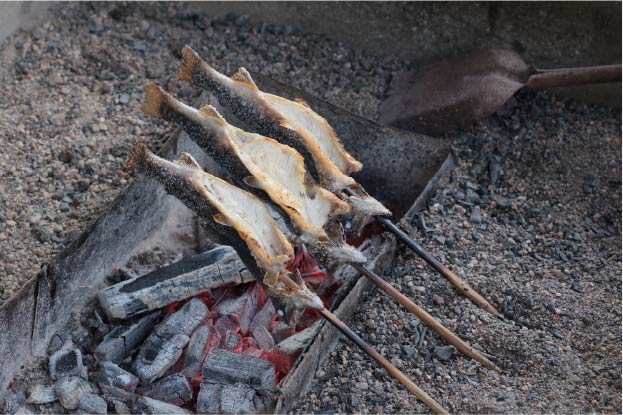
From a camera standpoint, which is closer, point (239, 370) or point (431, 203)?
point (239, 370)

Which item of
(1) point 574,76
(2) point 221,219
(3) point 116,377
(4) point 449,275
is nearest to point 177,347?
(3) point 116,377

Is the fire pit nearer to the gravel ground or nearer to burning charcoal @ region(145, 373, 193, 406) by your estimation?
burning charcoal @ region(145, 373, 193, 406)

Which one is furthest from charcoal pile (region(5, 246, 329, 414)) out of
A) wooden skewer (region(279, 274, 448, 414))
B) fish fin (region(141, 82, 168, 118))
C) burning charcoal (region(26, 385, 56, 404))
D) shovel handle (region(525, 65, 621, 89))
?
shovel handle (region(525, 65, 621, 89))

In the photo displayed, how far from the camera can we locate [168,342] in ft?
11.8

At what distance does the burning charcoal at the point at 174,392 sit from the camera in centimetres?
344

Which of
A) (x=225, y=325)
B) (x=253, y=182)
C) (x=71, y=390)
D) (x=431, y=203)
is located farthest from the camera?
(x=431, y=203)

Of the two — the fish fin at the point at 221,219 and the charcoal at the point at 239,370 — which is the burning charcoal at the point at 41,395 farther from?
the fish fin at the point at 221,219

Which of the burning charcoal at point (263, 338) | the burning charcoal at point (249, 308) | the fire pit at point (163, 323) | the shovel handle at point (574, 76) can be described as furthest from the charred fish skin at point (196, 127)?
the shovel handle at point (574, 76)

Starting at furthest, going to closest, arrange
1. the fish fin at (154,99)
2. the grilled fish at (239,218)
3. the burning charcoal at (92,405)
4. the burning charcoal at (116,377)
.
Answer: the fish fin at (154,99)
the burning charcoal at (116,377)
the burning charcoal at (92,405)
the grilled fish at (239,218)

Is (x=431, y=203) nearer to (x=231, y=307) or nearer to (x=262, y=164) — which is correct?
(x=262, y=164)

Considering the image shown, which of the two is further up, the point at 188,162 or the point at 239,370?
the point at 188,162

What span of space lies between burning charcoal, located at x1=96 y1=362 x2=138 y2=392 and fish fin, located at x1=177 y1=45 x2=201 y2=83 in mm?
1373

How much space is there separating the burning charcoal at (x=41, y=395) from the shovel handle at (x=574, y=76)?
3137 millimetres

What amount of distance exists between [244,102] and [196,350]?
115 cm
